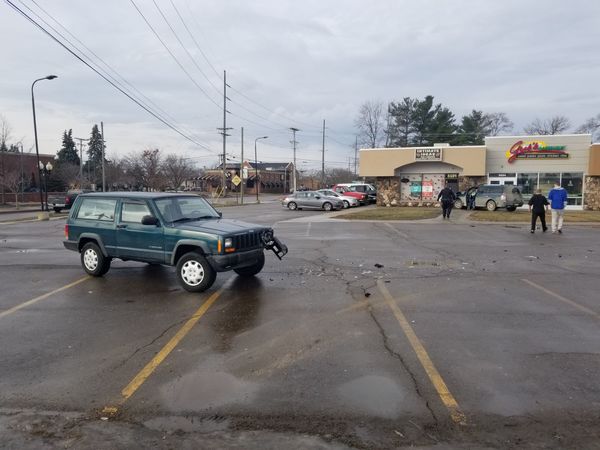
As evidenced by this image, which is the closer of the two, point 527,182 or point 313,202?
point 527,182

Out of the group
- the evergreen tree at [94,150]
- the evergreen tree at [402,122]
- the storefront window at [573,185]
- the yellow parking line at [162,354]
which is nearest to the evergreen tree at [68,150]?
the evergreen tree at [94,150]

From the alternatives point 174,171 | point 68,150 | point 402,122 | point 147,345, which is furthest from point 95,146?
point 147,345

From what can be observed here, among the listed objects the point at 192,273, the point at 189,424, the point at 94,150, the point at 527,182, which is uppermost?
the point at 94,150

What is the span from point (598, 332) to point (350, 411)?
152 inches

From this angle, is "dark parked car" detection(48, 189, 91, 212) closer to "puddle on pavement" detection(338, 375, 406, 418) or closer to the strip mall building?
the strip mall building

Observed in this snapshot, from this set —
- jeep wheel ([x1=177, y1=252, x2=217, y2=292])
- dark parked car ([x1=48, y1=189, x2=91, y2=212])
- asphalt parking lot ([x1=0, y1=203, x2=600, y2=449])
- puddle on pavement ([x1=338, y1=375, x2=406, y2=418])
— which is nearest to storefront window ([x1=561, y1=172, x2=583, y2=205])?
asphalt parking lot ([x1=0, y1=203, x2=600, y2=449])

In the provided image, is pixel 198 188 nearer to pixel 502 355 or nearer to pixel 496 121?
pixel 496 121

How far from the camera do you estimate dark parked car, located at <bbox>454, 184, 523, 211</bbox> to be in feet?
95.7

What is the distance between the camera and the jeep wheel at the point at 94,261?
352 inches

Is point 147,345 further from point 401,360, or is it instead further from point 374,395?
point 401,360

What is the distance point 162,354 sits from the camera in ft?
16.5

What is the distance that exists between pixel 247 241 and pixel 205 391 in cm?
416

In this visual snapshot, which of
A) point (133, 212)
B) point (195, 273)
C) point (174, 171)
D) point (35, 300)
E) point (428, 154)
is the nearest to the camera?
point (35, 300)

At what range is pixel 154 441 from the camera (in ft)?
10.8
